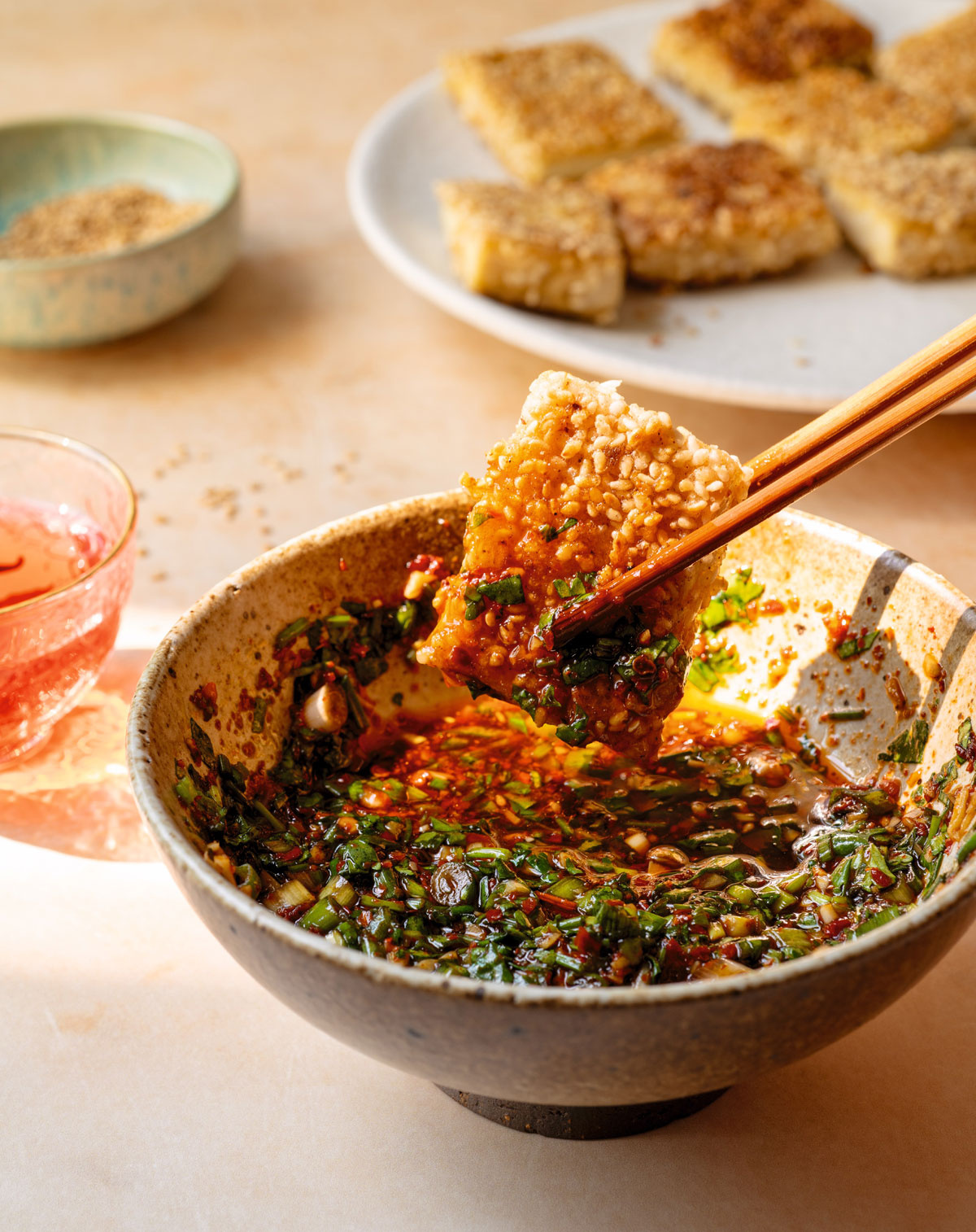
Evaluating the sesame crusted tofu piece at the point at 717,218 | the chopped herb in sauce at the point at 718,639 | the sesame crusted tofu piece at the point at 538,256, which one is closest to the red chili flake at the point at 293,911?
the chopped herb in sauce at the point at 718,639

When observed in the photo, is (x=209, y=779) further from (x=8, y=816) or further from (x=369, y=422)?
(x=369, y=422)

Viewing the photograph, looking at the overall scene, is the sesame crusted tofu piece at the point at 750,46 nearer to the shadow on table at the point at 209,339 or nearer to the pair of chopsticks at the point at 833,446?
the shadow on table at the point at 209,339

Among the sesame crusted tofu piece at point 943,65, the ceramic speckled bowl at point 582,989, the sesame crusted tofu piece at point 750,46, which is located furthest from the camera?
the sesame crusted tofu piece at point 750,46

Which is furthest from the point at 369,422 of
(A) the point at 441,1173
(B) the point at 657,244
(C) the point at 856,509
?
(A) the point at 441,1173

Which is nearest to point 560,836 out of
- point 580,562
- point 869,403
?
point 580,562

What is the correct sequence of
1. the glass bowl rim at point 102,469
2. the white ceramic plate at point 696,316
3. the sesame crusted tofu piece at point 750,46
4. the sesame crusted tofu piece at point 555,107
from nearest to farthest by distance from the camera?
the glass bowl rim at point 102,469
the white ceramic plate at point 696,316
the sesame crusted tofu piece at point 555,107
the sesame crusted tofu piece at point 750,46

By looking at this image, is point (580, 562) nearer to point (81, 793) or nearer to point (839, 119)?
point (81, 793)

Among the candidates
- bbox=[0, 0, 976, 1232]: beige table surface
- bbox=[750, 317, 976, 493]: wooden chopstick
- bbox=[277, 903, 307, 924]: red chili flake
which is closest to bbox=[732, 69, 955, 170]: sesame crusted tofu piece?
bbox=[0, 0, 976, 1232]: beige table surface
